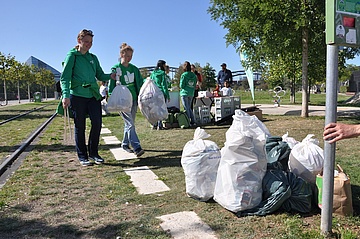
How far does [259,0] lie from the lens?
339 inches

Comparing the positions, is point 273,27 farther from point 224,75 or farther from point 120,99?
point 120,99

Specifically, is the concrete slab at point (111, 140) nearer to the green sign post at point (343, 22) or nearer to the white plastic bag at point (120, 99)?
the white plastic bag at point (120, 99)

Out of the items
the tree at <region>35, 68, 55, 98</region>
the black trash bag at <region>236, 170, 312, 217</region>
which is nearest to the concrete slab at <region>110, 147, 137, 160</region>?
the black trash bag at <region>236, 170, 312, 217</region>

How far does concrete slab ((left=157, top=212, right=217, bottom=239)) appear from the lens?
2.50 metres

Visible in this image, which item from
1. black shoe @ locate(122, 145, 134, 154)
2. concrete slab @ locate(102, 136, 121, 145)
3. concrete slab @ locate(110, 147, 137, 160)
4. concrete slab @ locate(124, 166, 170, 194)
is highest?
black shoe @ locate(122, 145, 134, 154)

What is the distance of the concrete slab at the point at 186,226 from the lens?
2496 millimetres

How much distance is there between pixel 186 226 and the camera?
2.66 m

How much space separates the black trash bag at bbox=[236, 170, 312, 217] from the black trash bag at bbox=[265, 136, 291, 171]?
0.24m

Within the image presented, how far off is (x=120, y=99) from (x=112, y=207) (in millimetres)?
2267

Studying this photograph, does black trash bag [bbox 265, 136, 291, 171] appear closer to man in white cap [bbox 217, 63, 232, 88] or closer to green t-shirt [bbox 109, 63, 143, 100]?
green t-shirt [bbox 109, 63, 143, 100]

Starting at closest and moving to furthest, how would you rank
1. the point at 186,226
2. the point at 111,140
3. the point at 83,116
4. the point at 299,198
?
the point at 186,226 → the point at 299,198 → the point at 83,116 → the point at 111,140

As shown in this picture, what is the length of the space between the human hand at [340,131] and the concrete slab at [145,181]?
207cm

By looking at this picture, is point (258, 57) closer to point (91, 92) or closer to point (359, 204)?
point (91, 92)

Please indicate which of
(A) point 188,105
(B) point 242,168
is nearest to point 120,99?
(B) point 242,168
